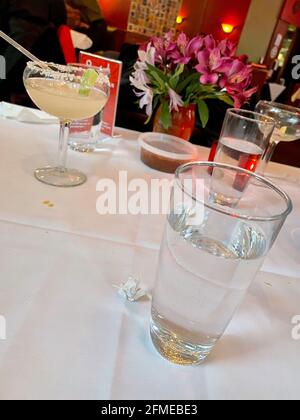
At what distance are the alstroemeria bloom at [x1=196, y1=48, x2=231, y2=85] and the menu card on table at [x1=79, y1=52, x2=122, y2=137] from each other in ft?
0.77

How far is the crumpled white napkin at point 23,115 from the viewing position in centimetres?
98

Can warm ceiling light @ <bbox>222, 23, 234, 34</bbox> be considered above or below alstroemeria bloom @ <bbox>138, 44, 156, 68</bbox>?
above

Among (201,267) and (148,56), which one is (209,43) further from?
(201,267)

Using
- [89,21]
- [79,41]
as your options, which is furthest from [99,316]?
[89,21]

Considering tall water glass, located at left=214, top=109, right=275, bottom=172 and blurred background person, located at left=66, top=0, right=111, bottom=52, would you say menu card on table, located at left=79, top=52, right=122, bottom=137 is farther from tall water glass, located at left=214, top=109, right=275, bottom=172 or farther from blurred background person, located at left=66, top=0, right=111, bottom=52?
blurred background person, located at left=66, top=0, right=111, bottom=52

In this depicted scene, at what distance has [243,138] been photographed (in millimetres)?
827

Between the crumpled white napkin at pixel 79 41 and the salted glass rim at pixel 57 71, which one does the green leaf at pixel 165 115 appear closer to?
the salted glass rim at pixel 57 71

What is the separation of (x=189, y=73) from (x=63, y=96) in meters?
0.33

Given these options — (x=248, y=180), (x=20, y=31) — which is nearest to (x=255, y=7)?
(x=20, y=31)

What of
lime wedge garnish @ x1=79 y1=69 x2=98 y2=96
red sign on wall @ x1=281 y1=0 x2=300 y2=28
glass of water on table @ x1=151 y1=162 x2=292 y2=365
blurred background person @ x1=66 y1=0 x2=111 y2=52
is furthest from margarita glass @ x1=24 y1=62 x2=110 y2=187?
Answer: red sign on wall @ x1=281 y1=0 x2=300 y2=28

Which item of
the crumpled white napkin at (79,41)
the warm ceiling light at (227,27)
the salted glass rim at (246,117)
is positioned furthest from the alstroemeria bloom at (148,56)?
the warm ceiling light at (227,27)

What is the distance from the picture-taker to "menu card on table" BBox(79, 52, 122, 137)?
36.6 inches

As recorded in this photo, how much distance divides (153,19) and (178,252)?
6.51 m

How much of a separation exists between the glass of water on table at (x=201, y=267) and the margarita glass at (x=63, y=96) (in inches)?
15.0
